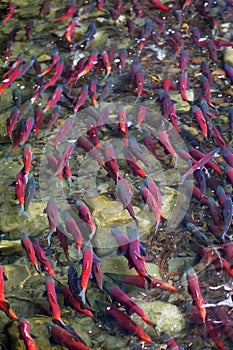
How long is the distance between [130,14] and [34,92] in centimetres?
237

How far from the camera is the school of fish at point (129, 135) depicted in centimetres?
448

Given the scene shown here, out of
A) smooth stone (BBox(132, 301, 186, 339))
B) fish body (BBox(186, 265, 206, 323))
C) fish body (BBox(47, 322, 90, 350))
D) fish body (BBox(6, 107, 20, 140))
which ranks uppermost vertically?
fish body (BBox(6, 107, 20, 140))

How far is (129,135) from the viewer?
630cm

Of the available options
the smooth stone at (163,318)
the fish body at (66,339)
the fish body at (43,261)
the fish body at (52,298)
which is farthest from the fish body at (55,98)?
the fish body at (66,339)


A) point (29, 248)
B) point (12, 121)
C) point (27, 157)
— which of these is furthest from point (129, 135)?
point (29, 248)

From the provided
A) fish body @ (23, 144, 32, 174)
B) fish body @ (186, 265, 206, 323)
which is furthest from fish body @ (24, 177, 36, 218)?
fish body @ (186, 265, 206, 323)

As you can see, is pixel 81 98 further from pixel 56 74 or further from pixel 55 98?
pixel 56 74

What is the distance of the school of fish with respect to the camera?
4477mm

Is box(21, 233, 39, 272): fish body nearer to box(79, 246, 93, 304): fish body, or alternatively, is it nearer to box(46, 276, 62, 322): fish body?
box(46, 276, 62, 322): fish body

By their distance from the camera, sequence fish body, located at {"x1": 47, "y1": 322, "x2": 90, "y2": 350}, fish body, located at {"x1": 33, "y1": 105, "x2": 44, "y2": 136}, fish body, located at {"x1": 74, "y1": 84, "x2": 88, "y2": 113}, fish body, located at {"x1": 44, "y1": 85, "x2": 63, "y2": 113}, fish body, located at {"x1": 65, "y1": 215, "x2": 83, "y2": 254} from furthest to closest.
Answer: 1. fish body, located at {"x1": 44, "y1": 85, "x2": 63, "y2": 113}
2. fish body, located at {"x1": 74, "y1": 84, "x2": 88, "y2": 113}
3. fish body, located at {"x1": 33, "y1": 105, "x2": 44, "y2": 136}
4. fish body, located at {"x1": 65, "y1": 215, "x2": 83, "y2": 254}
5. fish body, located at {"x1": 47, "y1": 322, "x2": 90, "y2": 350}

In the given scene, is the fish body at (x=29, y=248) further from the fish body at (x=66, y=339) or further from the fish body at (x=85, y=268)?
the fish body at (x=66, y=339)

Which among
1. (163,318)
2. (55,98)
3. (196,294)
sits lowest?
(163,318)

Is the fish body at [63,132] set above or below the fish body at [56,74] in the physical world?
below

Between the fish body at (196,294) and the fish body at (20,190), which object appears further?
the fish body at (20,190)
